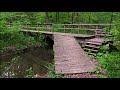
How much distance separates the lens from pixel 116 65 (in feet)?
19.1

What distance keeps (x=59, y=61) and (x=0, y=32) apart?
7435mm

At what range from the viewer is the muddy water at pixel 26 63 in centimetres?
984

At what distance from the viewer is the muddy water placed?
32.3 ft

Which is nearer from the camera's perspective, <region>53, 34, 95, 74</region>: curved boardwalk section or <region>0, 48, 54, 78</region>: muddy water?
<region>53, 34, 95, 74</region>: curved boardwalk section

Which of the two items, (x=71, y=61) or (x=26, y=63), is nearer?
(x=71, y=61)

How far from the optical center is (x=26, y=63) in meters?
11.7

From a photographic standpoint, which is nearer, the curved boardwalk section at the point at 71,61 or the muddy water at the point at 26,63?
the curved boardwalk section at the point at 71,61

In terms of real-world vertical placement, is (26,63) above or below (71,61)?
below

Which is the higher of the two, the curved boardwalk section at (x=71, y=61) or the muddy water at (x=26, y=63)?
the curved boardwalk section at (x=71, y=61)

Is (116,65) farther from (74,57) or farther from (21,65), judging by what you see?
(21,65)

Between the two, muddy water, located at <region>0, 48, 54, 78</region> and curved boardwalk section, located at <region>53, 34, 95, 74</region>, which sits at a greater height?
curved boardwalk section, located at <region>53, 34, 95, 74</region>
